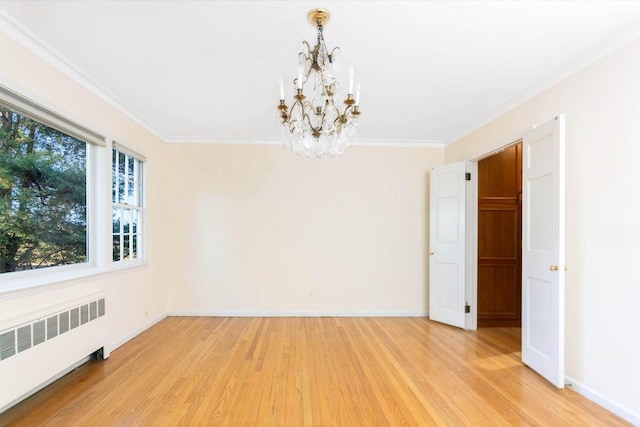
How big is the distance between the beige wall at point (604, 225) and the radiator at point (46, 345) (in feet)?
13.3

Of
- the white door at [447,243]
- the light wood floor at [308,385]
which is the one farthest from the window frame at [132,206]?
the white door at [447,243]

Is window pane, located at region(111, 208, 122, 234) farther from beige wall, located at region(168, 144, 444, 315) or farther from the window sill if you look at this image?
beige wall, located at region(168, 144, 444, 315)

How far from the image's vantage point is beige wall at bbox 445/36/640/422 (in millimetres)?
2076

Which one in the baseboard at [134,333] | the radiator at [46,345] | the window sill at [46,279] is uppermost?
the window sill at [46,279]

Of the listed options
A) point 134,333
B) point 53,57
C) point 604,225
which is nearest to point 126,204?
point 134,333

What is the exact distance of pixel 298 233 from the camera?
4.52 m

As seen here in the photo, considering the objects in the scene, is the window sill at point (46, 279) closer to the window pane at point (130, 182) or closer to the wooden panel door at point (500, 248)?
the window pane at point (130, 182)

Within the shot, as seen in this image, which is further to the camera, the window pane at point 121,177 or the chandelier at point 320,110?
the window pane at point 121,177

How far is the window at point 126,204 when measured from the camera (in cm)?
341

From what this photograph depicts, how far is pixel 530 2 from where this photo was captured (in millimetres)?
1811

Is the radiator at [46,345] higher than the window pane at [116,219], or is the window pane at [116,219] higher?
the window pane at [116,219]

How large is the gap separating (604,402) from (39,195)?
4555 mm

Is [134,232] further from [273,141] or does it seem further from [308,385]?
[308,385]

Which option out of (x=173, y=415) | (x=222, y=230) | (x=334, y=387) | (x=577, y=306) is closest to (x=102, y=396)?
(x=173, y=415)
